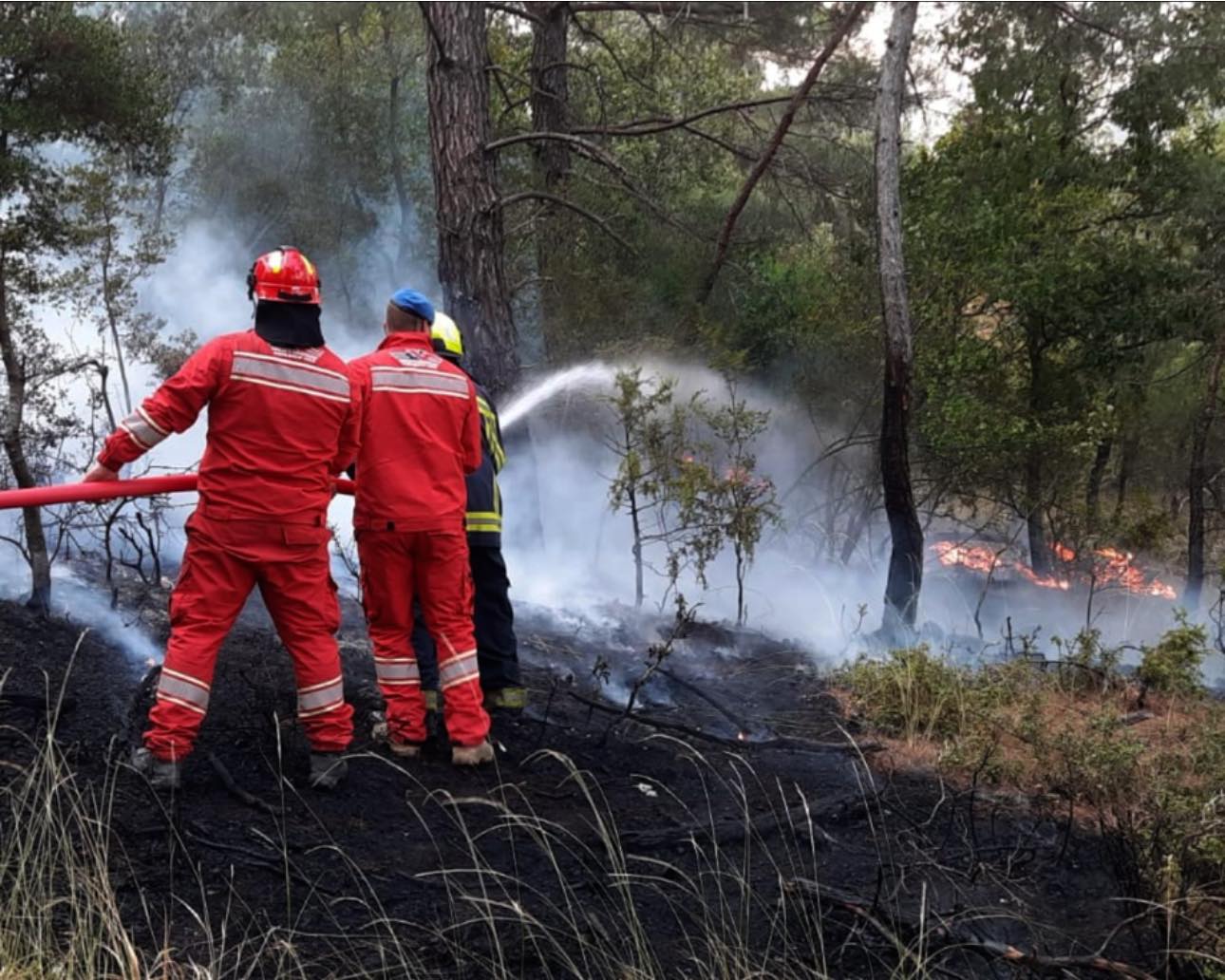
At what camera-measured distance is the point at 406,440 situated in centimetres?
458

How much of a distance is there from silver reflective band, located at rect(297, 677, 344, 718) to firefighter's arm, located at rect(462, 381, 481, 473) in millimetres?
1161

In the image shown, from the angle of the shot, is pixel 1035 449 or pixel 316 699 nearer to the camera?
pixel 316 699

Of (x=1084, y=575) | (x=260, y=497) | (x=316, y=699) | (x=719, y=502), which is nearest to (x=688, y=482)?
(x=719, y=502)

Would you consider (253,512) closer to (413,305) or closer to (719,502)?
(413,305)

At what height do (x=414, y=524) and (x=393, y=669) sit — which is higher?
(x=414, y=524)

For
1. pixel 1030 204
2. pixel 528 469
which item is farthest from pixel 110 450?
pixel 1030 204

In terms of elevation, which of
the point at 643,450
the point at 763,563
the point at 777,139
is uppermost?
the point at 777,139

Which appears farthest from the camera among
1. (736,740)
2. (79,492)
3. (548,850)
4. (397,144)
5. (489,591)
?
(397,144)

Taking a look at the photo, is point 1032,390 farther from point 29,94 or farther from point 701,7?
point 29,94

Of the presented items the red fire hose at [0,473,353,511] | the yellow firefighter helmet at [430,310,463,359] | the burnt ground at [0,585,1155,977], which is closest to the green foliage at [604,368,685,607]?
the burnt ground at [0,585,1155,977]

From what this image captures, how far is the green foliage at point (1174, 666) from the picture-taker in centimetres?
689

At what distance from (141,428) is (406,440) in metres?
1.06

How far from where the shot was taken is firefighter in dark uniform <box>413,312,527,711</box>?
520cm

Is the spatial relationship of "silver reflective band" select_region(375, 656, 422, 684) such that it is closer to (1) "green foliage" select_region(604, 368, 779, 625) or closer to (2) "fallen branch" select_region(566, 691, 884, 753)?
(2) "fallen branch" select_region(566, 691, 884, 753)
